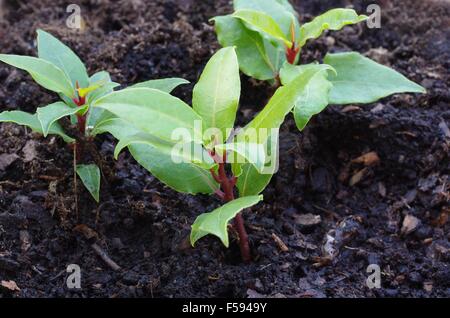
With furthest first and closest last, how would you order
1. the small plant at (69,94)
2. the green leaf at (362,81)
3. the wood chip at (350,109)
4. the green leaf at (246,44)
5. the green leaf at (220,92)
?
the wood chip at (350,109), the green leaf at (246,44), the green leaf at (362,81), the small plant at (69,94), the green leaf at (220,92)

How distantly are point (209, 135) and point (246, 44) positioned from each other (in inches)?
22.4

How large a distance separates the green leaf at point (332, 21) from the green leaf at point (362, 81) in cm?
14

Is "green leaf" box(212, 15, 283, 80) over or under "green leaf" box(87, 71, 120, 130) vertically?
over

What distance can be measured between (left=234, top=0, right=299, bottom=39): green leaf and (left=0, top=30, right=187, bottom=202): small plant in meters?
0.44

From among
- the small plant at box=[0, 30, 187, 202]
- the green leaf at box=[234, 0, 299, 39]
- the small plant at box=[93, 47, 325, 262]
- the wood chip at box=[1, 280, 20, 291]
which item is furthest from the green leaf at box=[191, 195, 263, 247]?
the green leaf at box=[234, 0, 299, 39]

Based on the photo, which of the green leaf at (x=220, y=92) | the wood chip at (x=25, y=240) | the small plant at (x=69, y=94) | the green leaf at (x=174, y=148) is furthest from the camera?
the wood chip at (x=25, y=240)

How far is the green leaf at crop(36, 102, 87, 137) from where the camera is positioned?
1.59 meters

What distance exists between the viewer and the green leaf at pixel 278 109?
1.48m

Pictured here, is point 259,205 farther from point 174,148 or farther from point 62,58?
point 62,58

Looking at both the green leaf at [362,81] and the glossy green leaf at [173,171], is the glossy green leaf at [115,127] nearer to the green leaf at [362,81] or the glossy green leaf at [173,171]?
the glossy green leaf at [173,171]

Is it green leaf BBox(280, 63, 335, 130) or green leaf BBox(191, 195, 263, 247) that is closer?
green leaf BBox(191, 195, 263, 247)

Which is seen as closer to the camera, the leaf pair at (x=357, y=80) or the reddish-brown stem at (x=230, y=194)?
the reddish-brown stem at (x=230, y=194)

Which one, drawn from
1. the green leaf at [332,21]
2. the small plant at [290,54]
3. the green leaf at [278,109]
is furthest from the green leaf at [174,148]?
the green leaf at [332,21]

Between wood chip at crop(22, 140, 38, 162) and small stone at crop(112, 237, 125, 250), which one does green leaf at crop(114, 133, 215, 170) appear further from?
wood chip at crop(22, 140, 38, 162)
